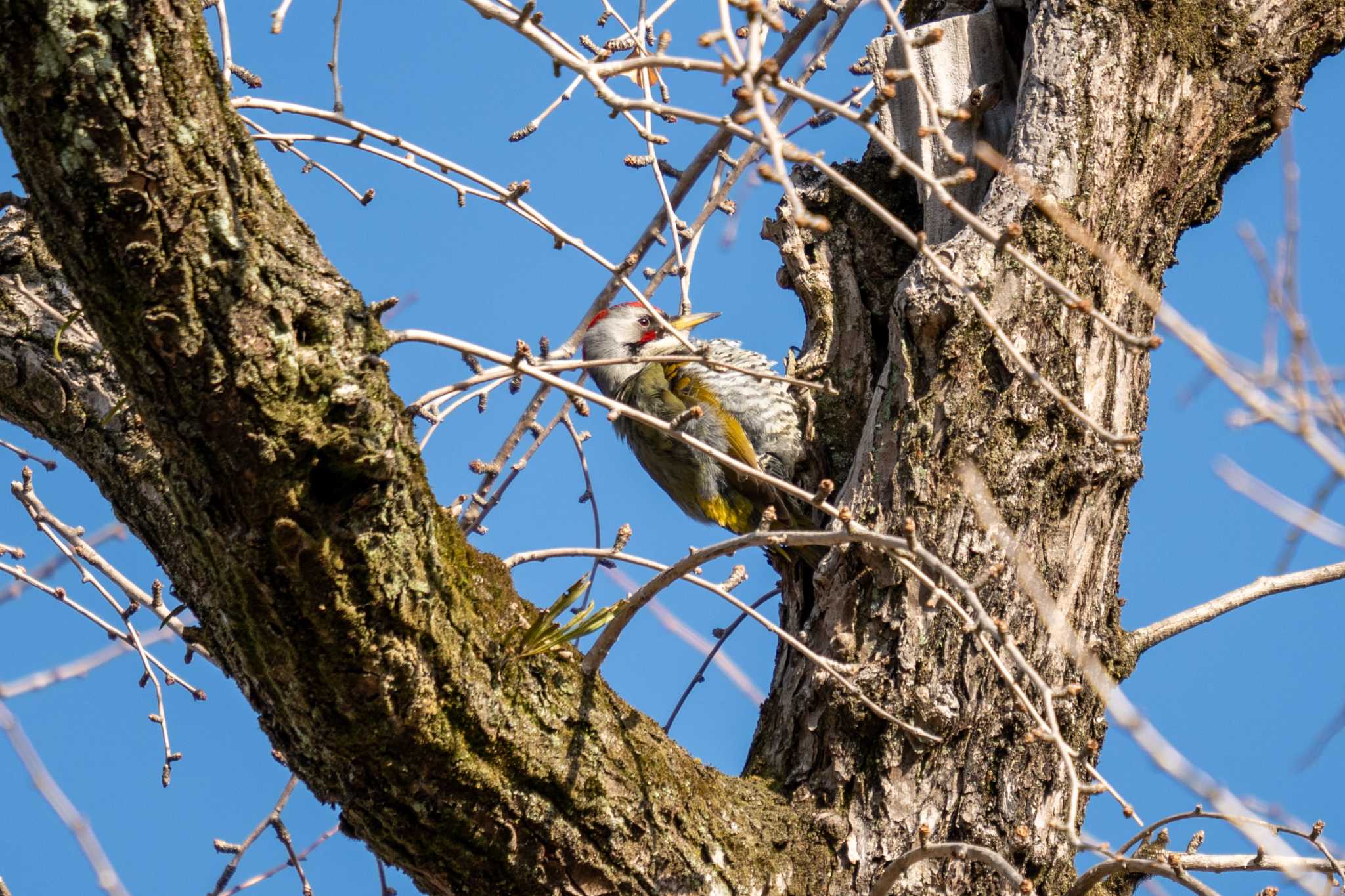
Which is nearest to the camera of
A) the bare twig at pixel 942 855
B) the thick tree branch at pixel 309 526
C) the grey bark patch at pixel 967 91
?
the thick tree branch at pixel 309 526

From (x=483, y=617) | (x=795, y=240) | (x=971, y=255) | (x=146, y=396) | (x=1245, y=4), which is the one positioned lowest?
(x=146, y=396)

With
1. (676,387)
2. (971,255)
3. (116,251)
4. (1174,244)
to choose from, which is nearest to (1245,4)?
(1174,244)

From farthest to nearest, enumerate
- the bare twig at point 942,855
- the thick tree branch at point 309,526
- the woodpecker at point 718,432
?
1. the woodpecker at point 718,432
2. the bare twig at point 942,855
3. the thick tree branch at point 309,526

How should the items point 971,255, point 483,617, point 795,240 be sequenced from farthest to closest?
point 795,240 < point 971,255 < point 483,617

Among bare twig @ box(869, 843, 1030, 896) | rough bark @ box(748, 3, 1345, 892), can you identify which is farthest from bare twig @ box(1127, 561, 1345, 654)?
bare twig @ box(869, 843, 1030, 896)

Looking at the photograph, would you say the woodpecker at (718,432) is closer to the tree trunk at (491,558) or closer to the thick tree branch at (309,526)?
the tree trunk at (491,558)

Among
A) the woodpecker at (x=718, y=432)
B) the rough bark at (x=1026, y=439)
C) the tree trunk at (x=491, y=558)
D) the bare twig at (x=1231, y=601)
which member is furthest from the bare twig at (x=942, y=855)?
the woodpecker at (x=718, y=432)

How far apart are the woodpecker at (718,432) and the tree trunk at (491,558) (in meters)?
0.52

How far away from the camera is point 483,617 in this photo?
2.41m

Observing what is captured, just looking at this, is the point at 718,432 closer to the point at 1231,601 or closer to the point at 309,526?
the point at 1231,601

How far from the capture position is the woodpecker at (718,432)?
4.32 m

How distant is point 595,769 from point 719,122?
140 centimetres

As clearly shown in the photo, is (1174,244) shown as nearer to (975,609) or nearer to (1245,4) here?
(1245,4)

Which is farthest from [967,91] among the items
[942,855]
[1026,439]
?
[942,855]
